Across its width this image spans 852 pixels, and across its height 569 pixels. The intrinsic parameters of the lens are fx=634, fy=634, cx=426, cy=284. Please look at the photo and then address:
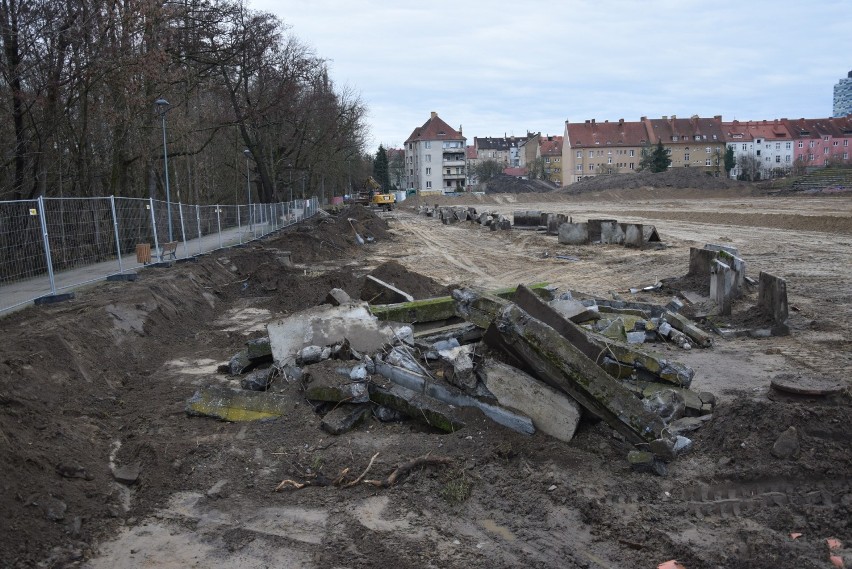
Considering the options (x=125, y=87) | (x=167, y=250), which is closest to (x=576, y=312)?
(x=167, y=250)

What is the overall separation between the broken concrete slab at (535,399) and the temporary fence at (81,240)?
25.1ft

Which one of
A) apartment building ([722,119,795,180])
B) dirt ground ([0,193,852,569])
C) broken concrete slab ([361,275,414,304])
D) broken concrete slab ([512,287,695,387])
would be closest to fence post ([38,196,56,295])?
dirt ground ([0,193,852,569])

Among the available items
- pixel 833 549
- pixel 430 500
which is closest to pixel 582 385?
pixel 430 500

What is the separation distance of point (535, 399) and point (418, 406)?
1.14 meters

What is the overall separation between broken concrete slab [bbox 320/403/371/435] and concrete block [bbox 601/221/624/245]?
19.0m

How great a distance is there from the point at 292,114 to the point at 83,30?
2234cm

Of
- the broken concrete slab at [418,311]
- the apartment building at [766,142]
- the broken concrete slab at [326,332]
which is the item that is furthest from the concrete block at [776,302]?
the apartment building at [766,142]

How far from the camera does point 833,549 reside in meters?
3.99

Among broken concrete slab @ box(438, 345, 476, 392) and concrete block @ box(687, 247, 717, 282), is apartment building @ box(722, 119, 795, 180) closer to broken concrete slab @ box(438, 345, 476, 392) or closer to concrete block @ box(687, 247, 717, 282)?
concrete block @ box(687, 247, 717, 282)

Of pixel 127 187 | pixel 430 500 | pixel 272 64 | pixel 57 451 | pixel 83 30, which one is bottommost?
pixel 430 500

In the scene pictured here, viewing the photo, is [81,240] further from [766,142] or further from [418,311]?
[766,142]

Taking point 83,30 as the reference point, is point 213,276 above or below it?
below

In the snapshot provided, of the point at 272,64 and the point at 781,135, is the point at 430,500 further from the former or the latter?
the point at 781,135

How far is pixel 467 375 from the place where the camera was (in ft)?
20.1
